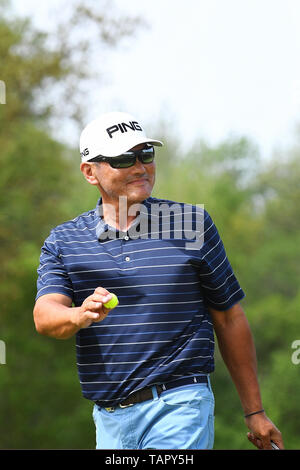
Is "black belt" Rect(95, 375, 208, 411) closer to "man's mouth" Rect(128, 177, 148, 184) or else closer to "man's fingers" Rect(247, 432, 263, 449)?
"man's fingers" Rect(247, 432, 263, 449)

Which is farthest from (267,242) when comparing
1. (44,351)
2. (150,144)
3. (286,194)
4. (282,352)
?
(150,144)

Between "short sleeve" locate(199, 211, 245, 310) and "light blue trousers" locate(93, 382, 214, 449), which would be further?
"short sleeve" locate(199, 211, 245, 310)

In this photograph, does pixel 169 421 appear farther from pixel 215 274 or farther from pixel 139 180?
pixel 139 180

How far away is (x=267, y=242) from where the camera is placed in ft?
93.3

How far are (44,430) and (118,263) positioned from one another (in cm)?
1907

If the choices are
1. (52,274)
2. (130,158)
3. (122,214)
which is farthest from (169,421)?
(130,158)

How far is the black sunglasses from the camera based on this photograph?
11.0ft

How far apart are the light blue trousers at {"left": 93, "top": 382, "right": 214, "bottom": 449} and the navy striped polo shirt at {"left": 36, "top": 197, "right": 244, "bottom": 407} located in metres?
0.07

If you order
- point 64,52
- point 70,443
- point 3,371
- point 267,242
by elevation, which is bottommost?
point 70,443

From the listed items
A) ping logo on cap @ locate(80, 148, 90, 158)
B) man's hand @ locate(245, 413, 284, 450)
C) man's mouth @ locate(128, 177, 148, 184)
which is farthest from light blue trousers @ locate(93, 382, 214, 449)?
ping logo on cap @ locate(80, 148, 90, 158)

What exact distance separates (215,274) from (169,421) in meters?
0.63

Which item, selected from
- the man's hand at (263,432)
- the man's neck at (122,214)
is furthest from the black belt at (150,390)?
the man's neck at (122,214)

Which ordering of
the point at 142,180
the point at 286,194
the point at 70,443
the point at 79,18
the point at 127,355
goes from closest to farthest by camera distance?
the point at 127,355, the point at 142,180, the point at 79,18, the point at 70,443, the point at 286,194

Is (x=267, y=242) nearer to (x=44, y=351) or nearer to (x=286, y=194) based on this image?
(x=286, y=194)
